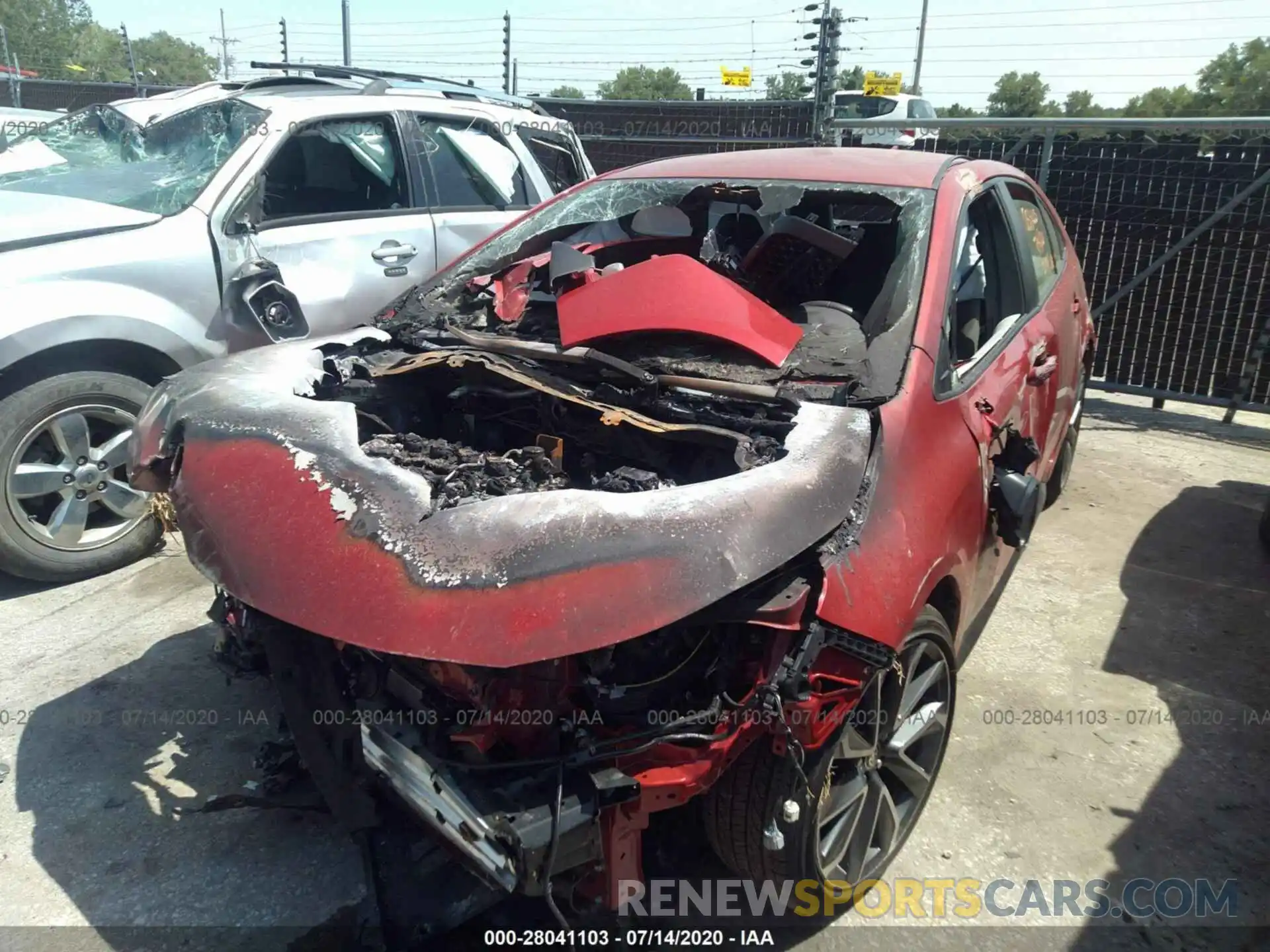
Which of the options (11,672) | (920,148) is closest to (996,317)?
(11,672)

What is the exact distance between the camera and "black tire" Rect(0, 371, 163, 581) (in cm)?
354

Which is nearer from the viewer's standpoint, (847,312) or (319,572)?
(319,572)

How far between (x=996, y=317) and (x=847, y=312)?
0.73 m

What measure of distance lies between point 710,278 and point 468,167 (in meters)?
2.81

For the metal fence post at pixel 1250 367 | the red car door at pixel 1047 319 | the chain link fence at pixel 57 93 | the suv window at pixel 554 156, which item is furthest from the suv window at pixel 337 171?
the chain link fence at pixel 57 93

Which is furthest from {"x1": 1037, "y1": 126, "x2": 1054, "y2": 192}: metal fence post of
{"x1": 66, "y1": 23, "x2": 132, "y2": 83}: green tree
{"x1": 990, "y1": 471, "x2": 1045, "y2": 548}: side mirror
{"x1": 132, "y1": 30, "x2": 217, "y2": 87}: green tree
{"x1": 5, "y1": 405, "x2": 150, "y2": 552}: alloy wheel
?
{"x1": 132, "y1": 30, "x2": 217, "y2": 87}: green tree

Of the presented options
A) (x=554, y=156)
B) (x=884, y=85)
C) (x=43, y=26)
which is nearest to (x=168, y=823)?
(x=554, y=156)

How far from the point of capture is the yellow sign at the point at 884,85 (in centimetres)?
1284

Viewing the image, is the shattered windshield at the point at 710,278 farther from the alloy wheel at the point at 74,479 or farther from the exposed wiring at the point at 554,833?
the alloy wheel at the point at 74,479

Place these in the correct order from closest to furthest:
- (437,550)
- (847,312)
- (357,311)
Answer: (437,550), (847,312), (357,311)

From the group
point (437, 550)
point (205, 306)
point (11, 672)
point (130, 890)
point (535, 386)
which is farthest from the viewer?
point (205, 306)

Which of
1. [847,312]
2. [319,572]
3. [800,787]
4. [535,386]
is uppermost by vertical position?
[847,312]

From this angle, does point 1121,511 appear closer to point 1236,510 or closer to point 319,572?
point 1236,510

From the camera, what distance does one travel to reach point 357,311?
4.46 meters
